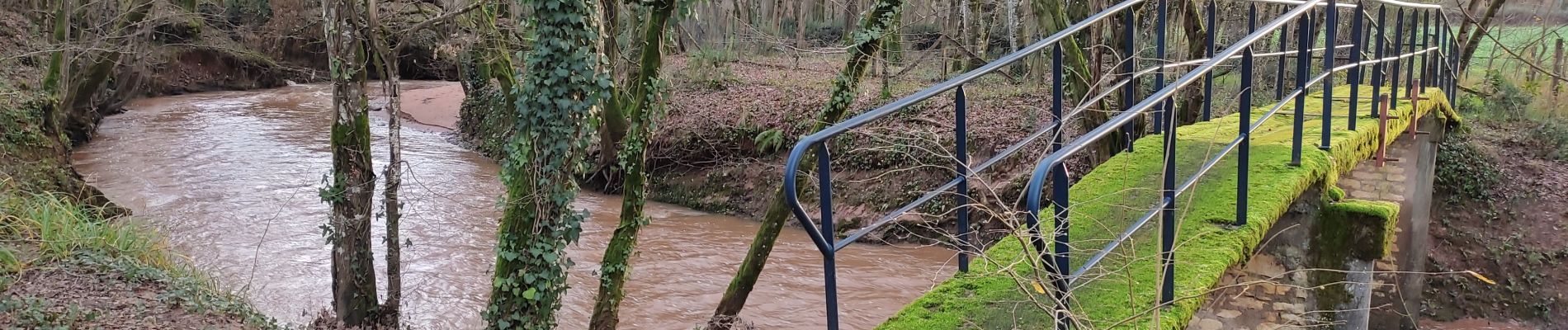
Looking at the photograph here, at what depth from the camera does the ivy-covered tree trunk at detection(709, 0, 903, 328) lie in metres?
7.33

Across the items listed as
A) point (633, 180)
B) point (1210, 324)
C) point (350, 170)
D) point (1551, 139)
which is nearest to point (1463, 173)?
point (1551, 139)

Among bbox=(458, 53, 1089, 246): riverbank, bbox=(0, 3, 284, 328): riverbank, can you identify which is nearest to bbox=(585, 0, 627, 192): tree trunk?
bbox=(458, 53, 1089, 246): riverbank

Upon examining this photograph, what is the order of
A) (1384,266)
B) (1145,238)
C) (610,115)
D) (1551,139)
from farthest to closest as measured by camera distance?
(1551,139) < (610,115) < (1384,266) < (1145,238)

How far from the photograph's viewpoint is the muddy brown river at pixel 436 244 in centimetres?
963

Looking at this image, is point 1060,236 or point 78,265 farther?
point 78,265

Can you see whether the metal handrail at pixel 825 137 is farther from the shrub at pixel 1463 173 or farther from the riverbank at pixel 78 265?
the shrub at pixel 1463 173

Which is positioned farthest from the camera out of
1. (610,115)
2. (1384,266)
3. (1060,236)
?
(610,115)

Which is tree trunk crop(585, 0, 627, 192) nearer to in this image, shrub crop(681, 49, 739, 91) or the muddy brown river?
the muddy brown river

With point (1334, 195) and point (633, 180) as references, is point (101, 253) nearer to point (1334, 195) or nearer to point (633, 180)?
point (633, 180)

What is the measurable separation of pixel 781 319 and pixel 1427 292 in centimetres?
→ 730

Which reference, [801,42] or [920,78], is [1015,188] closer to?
[801,42]

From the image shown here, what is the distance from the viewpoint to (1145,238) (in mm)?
4102

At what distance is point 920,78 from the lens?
1838 cm

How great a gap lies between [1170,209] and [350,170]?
246 inches
